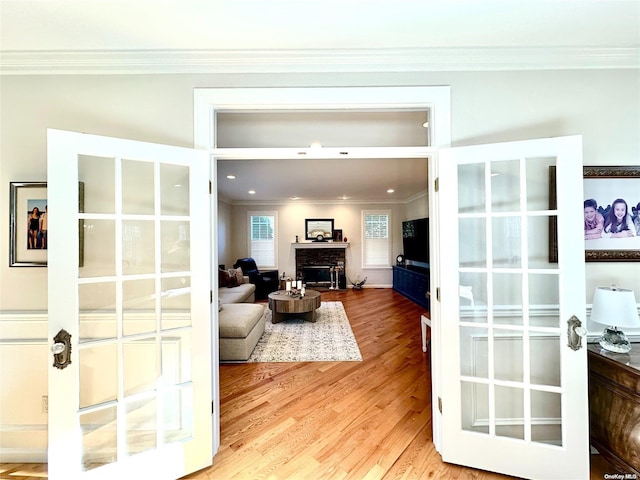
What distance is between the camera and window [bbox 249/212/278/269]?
286 inches

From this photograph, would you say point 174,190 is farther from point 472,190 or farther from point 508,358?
point 508,358

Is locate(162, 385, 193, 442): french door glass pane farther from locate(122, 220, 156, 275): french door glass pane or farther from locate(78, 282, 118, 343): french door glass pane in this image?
locate(122, 220, 156, 275): french door glass pane

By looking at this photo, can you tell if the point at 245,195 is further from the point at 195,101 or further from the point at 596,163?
the point at 596,163

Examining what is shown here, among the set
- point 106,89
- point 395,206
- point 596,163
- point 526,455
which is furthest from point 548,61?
point 395,206

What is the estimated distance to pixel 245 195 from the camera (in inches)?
250

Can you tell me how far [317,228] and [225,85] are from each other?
5724 millimetres

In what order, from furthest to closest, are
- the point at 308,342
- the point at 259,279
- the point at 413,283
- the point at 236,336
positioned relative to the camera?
the point at 259,279 → the point at 413,283 → the point at 308,342 → the point at 236,336

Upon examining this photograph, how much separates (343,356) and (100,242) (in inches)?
105

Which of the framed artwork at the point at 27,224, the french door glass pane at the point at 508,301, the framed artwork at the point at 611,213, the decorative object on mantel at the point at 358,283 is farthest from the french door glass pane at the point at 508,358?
the decorative object on mantel at the point at 358,283

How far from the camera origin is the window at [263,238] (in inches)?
286

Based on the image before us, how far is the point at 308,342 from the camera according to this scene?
352 centimetres

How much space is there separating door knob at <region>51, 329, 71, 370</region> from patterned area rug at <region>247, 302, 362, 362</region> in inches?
77.6

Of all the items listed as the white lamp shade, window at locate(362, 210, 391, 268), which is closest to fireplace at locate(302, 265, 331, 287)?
window at locate(362, 210, 391, 268)

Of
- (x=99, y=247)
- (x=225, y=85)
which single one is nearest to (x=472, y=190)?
(x=225, y=85)
